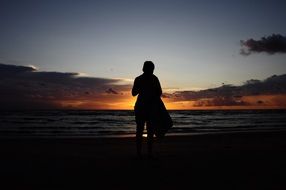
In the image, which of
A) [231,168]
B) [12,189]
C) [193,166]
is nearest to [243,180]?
[231,168]

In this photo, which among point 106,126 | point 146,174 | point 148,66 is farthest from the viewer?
point 106,126

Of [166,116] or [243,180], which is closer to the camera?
[243,180]

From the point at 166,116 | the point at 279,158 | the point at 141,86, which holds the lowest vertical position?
the point at 279,158

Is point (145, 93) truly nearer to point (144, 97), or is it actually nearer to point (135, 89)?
point (144, 97)

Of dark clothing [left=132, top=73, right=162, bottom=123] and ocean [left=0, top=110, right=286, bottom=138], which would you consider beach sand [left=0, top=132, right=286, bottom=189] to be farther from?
ocean [left=0, top=110, right=286, bottom=138]

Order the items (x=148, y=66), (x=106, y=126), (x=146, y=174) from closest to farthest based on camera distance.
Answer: (x=146, y=174)
(x=148, y=66)
(x=106, y=126)

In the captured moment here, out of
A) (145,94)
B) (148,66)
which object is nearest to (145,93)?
(145,94)

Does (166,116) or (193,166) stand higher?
(166,116)

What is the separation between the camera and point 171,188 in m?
4.17

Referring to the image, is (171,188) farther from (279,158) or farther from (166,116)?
(279,158)

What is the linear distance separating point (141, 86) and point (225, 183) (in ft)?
9.53

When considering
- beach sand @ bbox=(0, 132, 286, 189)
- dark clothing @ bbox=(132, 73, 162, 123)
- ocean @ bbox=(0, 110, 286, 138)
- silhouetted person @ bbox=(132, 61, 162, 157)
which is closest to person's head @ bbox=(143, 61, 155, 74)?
silhouetted person @ bbox=(132, 61, 162, 157)

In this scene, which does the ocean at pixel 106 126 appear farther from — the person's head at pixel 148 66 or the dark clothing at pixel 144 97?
the person's head at pixel 148 66

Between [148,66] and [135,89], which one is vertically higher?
[148,66]
